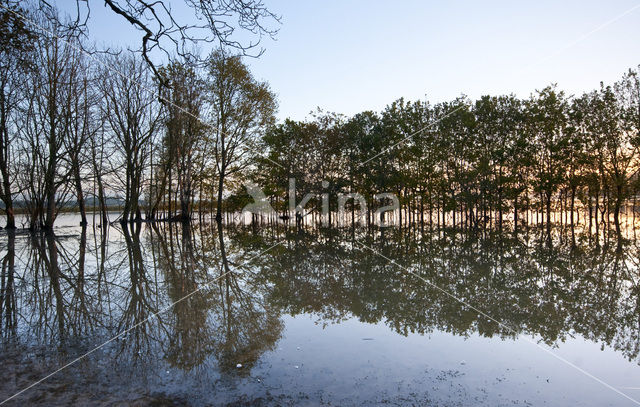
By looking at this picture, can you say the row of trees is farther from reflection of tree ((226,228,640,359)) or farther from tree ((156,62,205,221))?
reflection of tree ((226,228,640,359))

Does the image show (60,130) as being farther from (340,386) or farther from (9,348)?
(340,386)

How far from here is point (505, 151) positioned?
79.2ft

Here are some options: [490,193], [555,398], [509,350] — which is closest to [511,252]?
[509,350]

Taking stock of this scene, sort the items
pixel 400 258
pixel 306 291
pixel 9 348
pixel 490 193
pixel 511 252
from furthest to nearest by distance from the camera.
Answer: pixel 490 193 < pixel 511 252 < pixel 400 258 < pixel 306 291 < pixel 9 348

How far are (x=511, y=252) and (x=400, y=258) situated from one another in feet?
11.0

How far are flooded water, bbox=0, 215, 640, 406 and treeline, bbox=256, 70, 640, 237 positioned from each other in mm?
16270

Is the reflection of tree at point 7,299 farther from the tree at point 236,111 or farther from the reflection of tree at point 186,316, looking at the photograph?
the tree at point 236,111

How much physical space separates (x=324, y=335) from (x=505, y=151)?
23.1 meters

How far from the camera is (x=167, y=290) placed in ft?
21.7

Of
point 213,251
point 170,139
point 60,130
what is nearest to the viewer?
point 213,251

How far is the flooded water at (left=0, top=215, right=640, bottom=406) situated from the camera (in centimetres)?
303

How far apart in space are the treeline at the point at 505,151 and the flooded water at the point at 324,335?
1627cm
